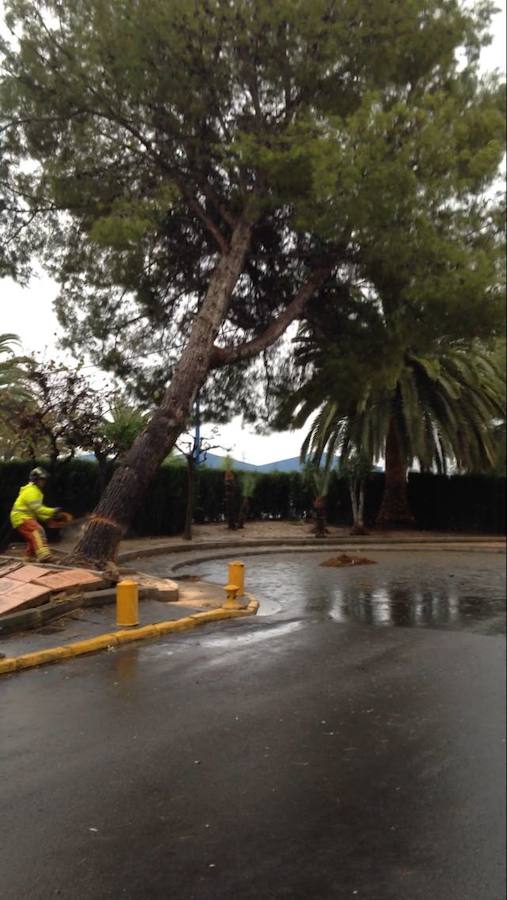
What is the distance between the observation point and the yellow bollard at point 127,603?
8422 millimetres

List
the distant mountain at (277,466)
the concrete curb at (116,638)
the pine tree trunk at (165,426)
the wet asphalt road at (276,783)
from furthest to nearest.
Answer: the pine tree trunk at (165,426)
the concrete curb at (116,638)
the distant mountain at (277,466)
the wet asphalt road at (276,783)

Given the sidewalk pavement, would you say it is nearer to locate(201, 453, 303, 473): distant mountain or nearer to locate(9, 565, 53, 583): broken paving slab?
locate(9, 565, 53, 583): broken paving slab

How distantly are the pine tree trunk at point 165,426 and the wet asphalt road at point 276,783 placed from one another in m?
5.39

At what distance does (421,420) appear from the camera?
3.09 m

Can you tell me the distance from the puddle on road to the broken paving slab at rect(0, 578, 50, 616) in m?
2.00

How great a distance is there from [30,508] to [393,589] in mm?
7291

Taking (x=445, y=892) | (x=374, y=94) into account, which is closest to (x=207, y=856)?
(x=445, y=892)

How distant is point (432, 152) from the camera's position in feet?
26.1

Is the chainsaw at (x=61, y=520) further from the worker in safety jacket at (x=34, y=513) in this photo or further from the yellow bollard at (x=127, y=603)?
the yellow bollard at (x=127, y=603)

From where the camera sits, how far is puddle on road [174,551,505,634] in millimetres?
2031

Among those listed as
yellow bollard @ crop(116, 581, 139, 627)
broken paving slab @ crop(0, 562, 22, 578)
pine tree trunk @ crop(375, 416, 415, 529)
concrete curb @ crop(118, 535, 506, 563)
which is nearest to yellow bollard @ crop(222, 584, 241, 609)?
concrete curb @ crop(118, 535, 506, 563)

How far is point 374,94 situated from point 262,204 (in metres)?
2.52

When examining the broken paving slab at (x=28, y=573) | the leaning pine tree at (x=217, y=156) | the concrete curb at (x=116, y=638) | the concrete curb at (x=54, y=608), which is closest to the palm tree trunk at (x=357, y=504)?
the leaning pine tree at (x=217, y=156)

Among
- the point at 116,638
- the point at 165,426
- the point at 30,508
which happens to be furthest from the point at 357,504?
the point at 165,426
